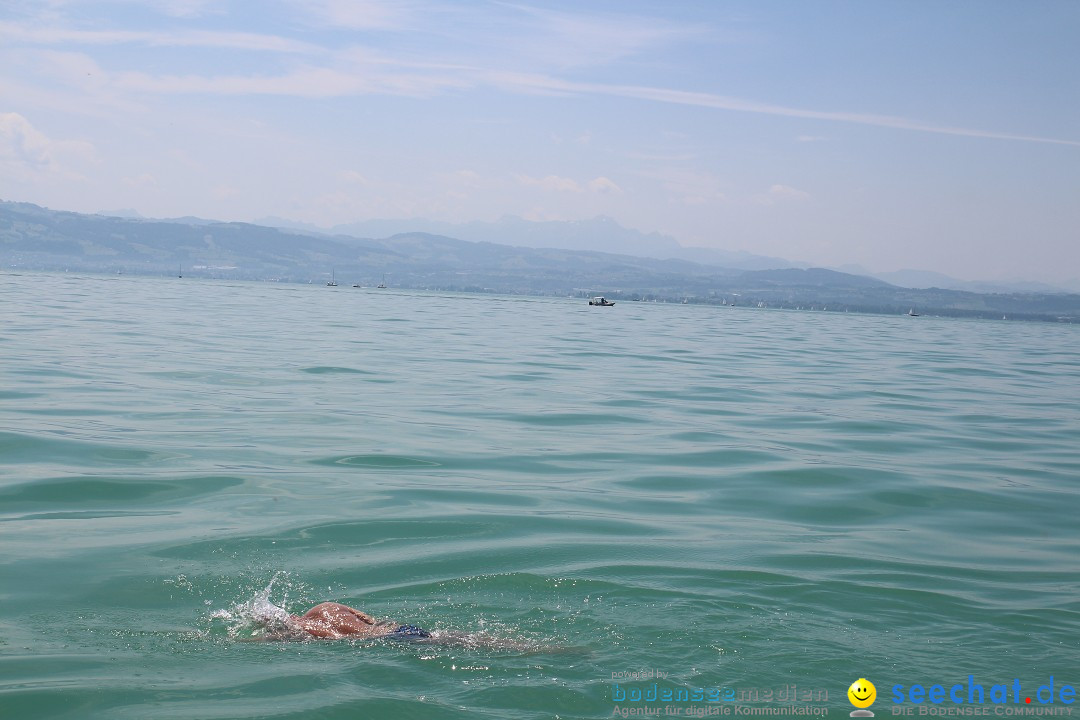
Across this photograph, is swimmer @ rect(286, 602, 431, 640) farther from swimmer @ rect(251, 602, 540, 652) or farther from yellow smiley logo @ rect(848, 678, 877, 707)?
yellow smiley logo @ rect(848, 678, 877, 707)

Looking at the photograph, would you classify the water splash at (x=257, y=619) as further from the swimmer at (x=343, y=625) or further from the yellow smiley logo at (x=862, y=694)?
the yellow smiley logo at (x=862, y=694)

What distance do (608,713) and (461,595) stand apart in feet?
8.60

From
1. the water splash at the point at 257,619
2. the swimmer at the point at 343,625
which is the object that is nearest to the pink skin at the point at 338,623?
the swimmer at the point at 343,625

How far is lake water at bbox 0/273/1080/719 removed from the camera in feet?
23.0

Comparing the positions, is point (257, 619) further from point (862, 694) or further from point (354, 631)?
point (862, 694)

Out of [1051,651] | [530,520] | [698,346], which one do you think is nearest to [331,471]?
[530,520]

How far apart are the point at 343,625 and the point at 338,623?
0.14ft

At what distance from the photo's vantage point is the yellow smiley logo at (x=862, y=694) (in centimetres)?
672

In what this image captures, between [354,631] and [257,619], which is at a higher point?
[354,631]

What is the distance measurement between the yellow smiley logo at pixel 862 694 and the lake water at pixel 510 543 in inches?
4.2

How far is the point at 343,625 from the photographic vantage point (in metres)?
7.53

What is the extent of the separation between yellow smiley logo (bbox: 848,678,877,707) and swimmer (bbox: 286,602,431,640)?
3236 mm

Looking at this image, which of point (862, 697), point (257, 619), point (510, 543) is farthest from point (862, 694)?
point (257, 619)

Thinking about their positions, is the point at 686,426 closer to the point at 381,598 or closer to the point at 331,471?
the point at 331,471
